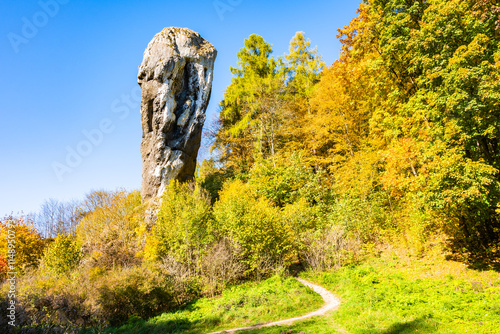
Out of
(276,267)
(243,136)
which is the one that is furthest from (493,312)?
(243,136)

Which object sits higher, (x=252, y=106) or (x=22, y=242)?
(x=252, y=106)

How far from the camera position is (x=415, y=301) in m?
7.98

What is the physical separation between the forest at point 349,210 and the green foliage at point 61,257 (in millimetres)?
68

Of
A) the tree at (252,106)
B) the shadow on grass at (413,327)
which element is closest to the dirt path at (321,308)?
the shadow on grass at (413,327)

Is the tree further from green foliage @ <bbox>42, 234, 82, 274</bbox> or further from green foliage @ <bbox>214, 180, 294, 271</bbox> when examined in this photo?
green foliage @ <bbox>42, 234, 82, 274</bbox>

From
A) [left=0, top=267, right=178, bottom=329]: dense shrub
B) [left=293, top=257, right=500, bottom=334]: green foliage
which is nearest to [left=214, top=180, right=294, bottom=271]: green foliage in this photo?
[left=293, top=257, right=500, bottom=334]: green foliage

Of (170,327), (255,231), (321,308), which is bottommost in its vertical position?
(321,308)

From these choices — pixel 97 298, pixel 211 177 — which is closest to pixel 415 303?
pixel 97 298

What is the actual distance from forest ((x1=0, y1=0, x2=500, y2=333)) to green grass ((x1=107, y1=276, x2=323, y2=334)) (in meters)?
0.67

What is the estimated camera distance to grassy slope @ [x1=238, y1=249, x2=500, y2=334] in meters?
6.46

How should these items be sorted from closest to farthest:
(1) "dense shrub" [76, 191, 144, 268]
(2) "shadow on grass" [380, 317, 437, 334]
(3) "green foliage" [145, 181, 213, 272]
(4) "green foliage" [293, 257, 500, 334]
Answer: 1. (2) "shadow on grass" [380, 317, 437, 334]
2. (4) "green foliage" [293, 257, 500, 334]
3. (3) "green foliage" [145, 181, 213, 272]
4. (1) "dense shrub" [76, 191, 144, 268]

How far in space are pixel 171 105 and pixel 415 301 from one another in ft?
71.6

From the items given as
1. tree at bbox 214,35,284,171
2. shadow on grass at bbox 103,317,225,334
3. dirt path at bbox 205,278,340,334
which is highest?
tree at bbox 214,35,284,171

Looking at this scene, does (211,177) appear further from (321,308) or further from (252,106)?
(321,308)
